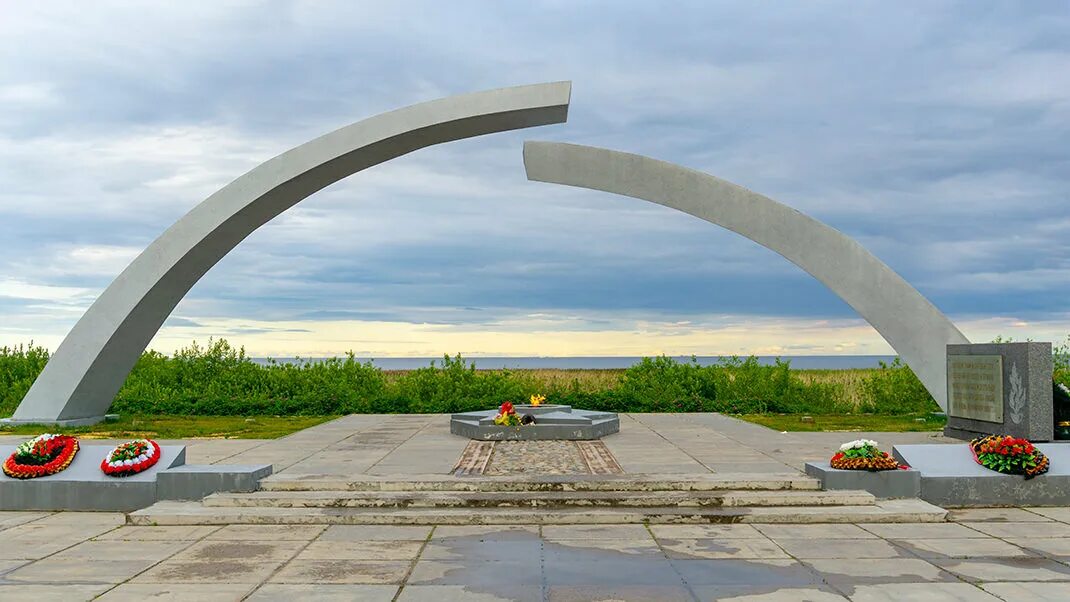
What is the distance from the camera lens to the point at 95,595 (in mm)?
7199

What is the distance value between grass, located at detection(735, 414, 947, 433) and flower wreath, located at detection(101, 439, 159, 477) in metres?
12.4

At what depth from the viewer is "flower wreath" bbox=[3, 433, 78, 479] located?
10961 mm

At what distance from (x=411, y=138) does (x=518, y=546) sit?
32.4 feet

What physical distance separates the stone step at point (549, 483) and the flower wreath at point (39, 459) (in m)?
2.64

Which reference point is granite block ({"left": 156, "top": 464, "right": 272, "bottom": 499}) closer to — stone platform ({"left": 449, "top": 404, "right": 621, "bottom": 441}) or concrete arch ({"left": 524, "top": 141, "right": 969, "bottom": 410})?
stone platform ({"left": 449, "top": 404, "right": 621, "bottom": 441})

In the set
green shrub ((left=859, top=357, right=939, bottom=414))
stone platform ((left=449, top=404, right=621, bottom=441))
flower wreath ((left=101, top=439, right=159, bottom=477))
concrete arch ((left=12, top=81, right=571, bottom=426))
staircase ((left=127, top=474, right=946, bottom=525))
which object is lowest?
staircase ((left=127, top=474, right=946, bottom=525))

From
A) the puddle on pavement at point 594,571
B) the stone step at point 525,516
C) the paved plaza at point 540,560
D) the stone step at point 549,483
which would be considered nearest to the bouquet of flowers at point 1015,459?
the paved plaza at point 540,560

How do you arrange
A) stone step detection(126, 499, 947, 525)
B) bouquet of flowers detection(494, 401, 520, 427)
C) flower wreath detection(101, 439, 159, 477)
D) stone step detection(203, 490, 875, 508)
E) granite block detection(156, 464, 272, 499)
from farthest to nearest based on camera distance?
bouquet of flowers detection(494, 401, 520, 427) < flower wreath detection(101, 439, 159, 477) < granite block detection(156, 464, 272, 499) < stone step detection(203, 490, 875, 508) < stone step detection(126, 499, 947, 525)

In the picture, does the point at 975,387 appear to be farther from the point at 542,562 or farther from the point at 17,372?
the point at 17,372

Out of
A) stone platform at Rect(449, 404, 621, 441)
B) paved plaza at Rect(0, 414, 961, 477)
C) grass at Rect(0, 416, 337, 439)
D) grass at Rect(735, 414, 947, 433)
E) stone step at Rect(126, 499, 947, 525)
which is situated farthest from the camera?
grass at Rect(735, 414, 947, 433)

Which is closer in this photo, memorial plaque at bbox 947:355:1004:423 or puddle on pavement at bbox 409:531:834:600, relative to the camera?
puddle on pavement at bbox 409:531:834:600

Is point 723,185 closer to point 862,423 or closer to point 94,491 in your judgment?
point 862,423

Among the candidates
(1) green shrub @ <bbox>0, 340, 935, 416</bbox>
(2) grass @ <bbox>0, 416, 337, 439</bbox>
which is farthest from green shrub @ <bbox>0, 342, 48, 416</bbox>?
(2) grass @ <bbox>0, 416, 337, 439</bbox>

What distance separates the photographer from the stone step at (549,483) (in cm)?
1080
